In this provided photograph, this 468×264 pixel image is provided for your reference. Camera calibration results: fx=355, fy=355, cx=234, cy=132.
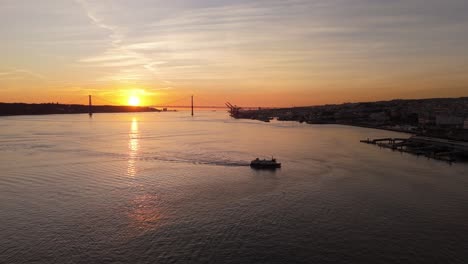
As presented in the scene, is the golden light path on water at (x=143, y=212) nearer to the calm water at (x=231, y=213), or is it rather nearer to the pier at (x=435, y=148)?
the calm water at (x=231, y=213)

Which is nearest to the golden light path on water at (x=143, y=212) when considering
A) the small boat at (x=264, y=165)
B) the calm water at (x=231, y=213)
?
the calm water at (x=231, y=213)

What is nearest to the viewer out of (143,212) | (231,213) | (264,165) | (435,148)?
(231,213)

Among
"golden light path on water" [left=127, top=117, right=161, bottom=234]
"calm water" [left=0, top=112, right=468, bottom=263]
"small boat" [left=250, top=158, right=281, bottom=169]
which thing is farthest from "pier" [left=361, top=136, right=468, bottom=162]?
"golden light path on water" [left=127, top=117, right=161, bottom=234]

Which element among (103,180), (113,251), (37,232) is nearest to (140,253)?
(113,251)

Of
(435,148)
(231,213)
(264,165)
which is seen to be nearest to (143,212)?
(231,213)

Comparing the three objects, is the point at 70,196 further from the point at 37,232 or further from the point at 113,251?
the point at 113,251

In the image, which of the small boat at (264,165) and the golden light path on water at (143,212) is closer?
the golden light path on water at (143,212)

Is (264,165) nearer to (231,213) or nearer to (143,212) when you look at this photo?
(231,213)
